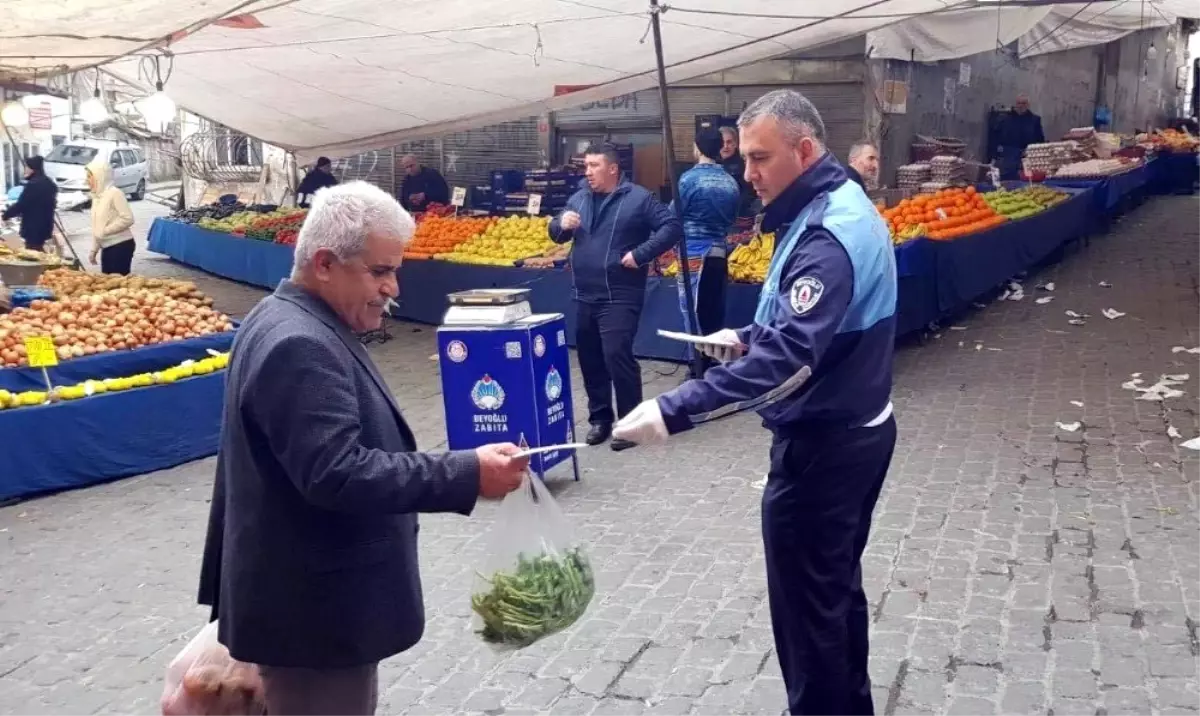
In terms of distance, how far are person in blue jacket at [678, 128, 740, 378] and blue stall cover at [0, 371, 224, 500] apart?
3.53 m

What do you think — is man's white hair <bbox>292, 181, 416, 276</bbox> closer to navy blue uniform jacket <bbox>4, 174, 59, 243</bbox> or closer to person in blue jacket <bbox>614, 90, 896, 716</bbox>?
person in blue jacket <bbox>614, 90, 896, 716</bbox>

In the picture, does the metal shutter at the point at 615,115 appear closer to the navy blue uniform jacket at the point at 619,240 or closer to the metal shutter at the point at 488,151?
the metal shutter at the point at 488,151

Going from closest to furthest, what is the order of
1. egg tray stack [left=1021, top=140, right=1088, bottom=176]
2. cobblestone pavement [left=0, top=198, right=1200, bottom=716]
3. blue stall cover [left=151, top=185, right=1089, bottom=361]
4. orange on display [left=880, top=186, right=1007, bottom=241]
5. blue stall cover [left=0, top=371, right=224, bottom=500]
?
cobblestone pavement [left=0, top=198, right=1200, bottom=716], blue stall cover [left=0, top=371, right=224, bottom=500], blue stall cover [left=151, top=185, right=1089, bottom=361], orange on display [left=880, top=186, right=1007, bottom=241], egg tray stack [left=1021, top=140, right=1088, bottom=176]

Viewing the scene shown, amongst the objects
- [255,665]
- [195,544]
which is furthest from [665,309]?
[255,665]

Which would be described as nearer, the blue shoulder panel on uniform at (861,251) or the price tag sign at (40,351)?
the blue shoulder panel on uniform at (861,251)

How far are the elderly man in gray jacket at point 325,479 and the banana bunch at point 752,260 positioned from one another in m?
7.25

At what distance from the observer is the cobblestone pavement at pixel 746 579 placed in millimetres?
4008

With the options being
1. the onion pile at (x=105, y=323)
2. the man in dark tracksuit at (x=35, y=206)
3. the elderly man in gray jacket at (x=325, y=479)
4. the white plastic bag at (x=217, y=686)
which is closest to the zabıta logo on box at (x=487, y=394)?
the onion pile at (x=105, y=323)

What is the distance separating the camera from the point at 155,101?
1081 cm

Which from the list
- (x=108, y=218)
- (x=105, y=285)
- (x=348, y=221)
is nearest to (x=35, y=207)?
(x=108, y=218)

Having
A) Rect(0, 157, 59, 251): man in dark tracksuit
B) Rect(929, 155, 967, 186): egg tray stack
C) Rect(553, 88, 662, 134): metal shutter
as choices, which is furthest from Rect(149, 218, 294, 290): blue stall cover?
Rect(929, 155, 967, 186): egg tray stack

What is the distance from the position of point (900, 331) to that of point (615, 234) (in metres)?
3.74

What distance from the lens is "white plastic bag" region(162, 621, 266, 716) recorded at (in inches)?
102

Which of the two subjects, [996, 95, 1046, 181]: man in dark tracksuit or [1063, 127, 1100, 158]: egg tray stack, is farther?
[1063, 127, 1100, 158]: egg tray stack
